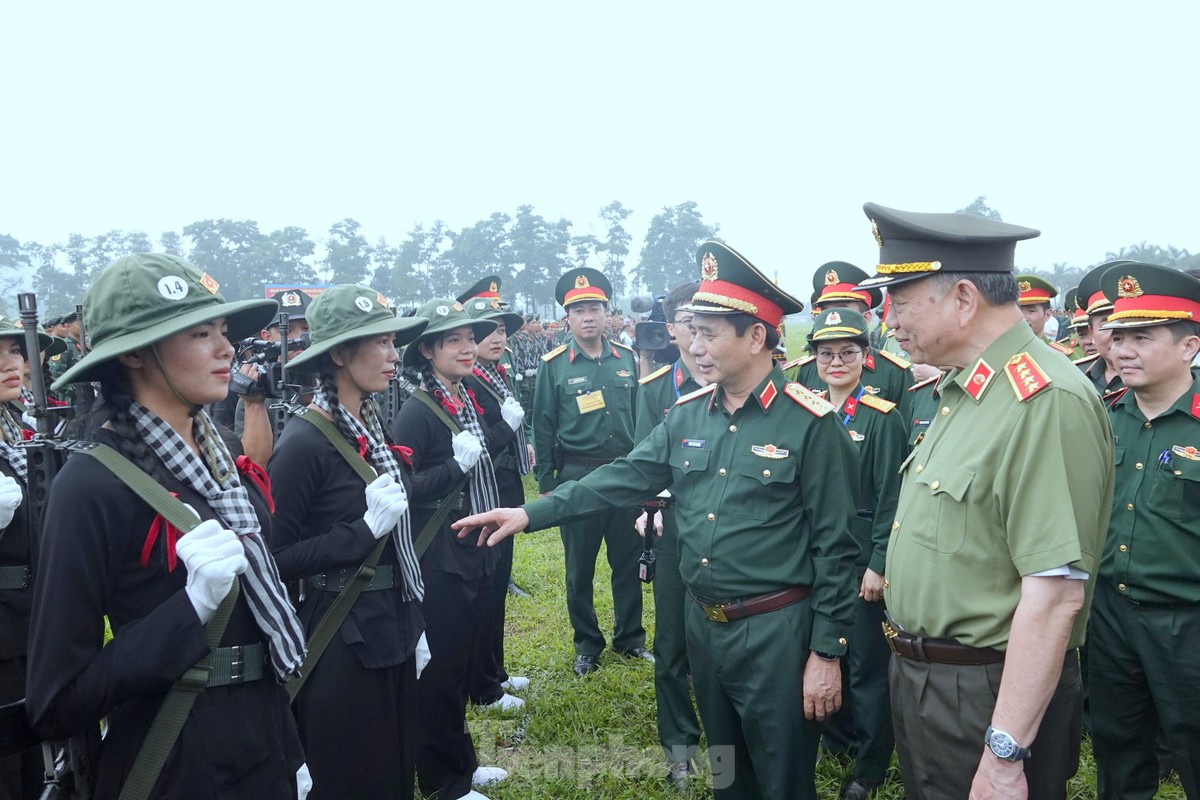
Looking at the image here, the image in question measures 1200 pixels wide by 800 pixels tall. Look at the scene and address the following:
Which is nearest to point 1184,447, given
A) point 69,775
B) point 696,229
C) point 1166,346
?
point 1166,346

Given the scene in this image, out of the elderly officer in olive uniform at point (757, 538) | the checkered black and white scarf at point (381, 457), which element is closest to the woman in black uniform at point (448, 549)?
the checkered black and white scarf at point (381, 457)

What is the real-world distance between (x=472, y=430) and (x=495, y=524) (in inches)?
52.1

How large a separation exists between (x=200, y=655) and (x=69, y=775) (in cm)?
57

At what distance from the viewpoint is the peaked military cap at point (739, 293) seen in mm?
3129

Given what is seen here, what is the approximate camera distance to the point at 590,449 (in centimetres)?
625

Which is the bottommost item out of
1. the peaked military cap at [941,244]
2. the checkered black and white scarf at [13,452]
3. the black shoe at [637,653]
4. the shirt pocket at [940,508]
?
the black shoe at [637,653]

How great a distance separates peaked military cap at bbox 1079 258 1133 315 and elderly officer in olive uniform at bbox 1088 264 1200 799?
0.55 m

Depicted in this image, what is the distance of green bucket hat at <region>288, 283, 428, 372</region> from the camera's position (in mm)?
3184

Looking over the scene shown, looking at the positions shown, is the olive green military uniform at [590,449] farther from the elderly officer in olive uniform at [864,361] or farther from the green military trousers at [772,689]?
the green military trousers at [772,689]

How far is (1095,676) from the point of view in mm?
3621

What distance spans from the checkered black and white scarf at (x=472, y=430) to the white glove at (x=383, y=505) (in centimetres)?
135

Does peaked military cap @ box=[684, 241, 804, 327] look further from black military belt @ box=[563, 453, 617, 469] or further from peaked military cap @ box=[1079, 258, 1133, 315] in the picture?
black military belt @ box=[563, 453, 617, 469]

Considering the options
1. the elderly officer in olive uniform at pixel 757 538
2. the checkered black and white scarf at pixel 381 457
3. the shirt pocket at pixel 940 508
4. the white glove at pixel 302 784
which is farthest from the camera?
Answer: the checkered black and white scarf at pixel 381 457

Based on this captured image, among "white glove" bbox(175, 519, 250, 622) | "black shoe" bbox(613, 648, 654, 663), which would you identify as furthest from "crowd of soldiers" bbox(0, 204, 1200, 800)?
"black shoe" bbox(613, 648, 654, 663)
